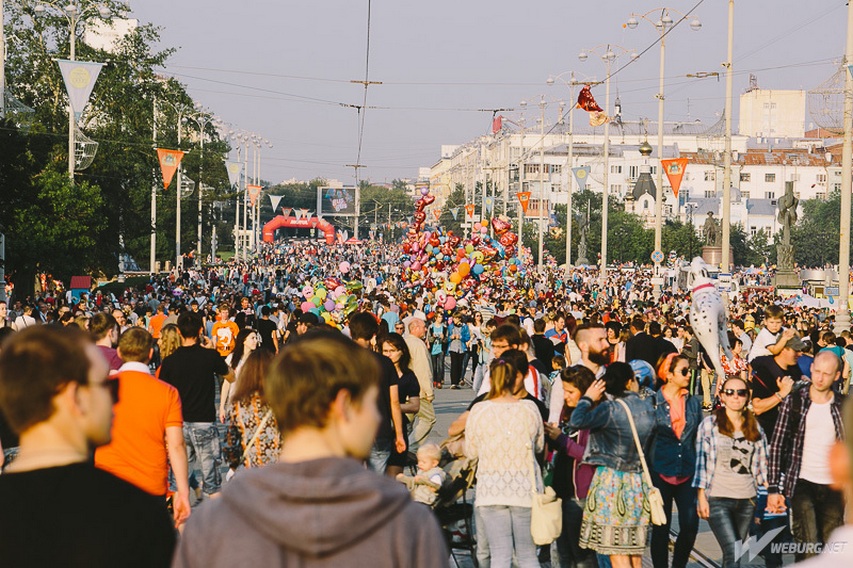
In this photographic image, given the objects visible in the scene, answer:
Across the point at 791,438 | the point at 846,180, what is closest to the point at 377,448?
the point at 791,438

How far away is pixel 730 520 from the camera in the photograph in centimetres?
807

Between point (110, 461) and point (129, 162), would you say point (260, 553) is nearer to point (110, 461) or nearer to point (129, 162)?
point (110, 461)

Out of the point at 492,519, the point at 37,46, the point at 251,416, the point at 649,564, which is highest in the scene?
the point at 37,46

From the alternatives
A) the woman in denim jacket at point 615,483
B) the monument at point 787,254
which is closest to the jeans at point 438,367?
the woman in denim jacket at point 615,483

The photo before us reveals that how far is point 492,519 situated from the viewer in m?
7.17

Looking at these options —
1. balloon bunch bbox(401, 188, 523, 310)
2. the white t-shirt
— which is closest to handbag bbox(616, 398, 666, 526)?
the white t-shirt

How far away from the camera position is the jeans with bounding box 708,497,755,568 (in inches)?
316

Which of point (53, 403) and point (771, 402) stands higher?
point (53, 403)

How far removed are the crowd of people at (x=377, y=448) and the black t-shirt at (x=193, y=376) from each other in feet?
0.05

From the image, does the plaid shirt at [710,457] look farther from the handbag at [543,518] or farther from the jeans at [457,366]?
the jeans at [457,366]

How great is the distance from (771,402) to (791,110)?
183 m

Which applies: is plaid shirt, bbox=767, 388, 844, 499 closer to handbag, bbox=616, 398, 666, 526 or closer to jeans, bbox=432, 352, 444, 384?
handbag, bbox=616, 398, 666, 526

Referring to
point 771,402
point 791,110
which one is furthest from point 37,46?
point 791,110

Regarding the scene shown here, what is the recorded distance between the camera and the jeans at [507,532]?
282 inches
